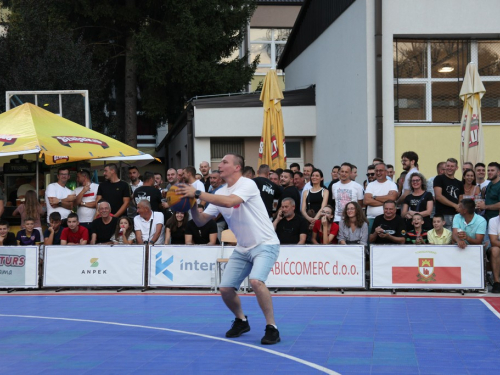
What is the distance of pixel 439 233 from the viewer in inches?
531

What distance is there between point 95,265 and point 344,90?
9521 mm

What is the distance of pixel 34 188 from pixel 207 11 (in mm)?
11505

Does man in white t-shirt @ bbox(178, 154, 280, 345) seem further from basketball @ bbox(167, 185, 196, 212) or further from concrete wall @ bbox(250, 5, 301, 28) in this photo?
concrete wall @ bbox(250, 5, 301, 28)

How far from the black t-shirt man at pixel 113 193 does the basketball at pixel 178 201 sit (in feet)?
24.9

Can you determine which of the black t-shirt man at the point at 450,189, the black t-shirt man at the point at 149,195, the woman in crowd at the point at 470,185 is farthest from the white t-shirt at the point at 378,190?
the black t-shirt man at the point at 149,195

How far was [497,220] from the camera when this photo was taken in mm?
13102

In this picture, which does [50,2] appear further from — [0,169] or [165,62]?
[0,169]

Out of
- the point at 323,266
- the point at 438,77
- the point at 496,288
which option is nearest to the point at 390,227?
the point at 323,266

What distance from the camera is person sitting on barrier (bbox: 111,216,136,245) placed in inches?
573

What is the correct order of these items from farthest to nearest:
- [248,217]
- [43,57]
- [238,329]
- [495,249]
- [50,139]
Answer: [43,57]
[50,139]
[495,249]
[238,329]
[248,217]

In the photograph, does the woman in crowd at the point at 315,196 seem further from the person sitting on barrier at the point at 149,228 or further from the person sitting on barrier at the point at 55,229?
the person sitting on barrier at the point at 55,229

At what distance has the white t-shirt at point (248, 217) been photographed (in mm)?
8383

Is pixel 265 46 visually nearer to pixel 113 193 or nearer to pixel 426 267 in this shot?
pixel 113 193

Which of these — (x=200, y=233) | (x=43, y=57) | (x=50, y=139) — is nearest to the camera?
(x=200, y=233)
